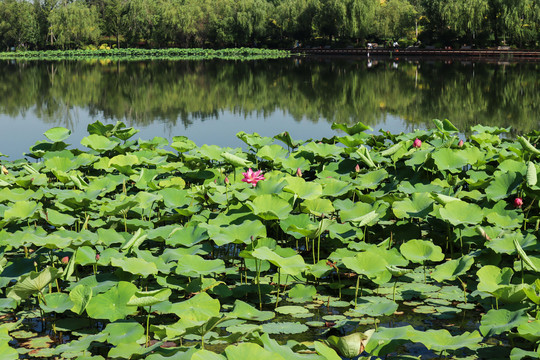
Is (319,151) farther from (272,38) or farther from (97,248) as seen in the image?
(272,38)

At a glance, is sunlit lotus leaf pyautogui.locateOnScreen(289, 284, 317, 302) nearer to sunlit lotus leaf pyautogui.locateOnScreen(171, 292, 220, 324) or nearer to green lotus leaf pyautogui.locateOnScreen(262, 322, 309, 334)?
green lotus leaf pyautogui.locateOnScreen(262, 322, 309, 334)

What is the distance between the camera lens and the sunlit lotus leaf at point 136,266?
2.59 metres

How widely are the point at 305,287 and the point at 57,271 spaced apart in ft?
3.89

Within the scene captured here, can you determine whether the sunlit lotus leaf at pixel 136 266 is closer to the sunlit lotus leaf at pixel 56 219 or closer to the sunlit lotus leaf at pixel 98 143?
the sunlit lotus leaf at pixel 56 219

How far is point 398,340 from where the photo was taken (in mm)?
1986

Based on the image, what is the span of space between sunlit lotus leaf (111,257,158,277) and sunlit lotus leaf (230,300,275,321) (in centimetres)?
41

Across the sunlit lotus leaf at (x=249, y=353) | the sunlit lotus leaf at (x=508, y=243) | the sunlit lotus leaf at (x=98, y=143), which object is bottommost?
the sunlit lotus leaf at (x=508, y=243)

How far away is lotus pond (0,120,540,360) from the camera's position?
224 centimetres

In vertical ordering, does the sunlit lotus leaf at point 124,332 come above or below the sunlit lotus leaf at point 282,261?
below

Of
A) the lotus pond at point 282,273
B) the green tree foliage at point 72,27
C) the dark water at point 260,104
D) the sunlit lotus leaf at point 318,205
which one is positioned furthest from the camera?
the green tree foliage at point 72,27

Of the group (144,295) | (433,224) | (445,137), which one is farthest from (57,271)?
(445,137)

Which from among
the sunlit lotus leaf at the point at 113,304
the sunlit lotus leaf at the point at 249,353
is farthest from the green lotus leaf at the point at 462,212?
the sunlit lotus leaf at the point at 249,353

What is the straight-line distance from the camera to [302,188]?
143 inches

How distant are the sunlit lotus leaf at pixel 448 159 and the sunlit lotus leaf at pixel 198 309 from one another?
2.25 metres
